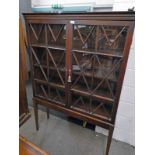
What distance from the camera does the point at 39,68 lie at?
1553 mm

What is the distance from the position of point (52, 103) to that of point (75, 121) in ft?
2.23

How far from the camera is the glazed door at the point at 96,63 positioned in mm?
1098

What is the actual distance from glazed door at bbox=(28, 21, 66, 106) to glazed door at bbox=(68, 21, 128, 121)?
14 cm

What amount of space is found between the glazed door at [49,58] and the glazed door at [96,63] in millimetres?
137

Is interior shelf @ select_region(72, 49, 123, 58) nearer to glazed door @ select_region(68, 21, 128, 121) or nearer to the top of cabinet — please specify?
glazed door @ select_region(68, 21, 128, 121)

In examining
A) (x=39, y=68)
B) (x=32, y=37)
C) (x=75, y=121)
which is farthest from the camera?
(x=75, y=121)

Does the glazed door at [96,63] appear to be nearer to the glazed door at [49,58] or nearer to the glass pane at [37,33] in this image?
the glazed door at [49,58]

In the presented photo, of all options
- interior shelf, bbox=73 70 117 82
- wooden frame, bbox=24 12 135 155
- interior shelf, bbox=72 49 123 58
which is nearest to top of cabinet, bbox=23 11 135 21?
wooden frame, bbox=24 12 135 155

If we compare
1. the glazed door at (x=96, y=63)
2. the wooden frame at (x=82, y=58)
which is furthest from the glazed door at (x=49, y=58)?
the glazed door at (x=96, y=63)
